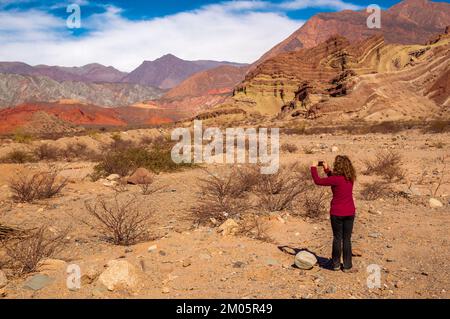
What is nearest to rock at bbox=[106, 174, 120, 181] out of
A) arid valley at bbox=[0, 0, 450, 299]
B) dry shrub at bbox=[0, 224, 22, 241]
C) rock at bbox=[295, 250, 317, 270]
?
arid valley at bbox=[0, 0, 450, 299]

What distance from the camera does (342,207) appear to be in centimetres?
421

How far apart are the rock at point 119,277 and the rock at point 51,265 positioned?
27.7 inches

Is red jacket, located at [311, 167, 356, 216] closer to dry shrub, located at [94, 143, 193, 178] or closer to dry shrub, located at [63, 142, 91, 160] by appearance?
dry shrub, located at [94, 143, 193, 178]

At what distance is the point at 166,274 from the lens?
4.11 metres

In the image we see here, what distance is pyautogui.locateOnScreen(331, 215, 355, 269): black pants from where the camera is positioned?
419cm

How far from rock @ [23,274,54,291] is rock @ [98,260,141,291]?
561 mm

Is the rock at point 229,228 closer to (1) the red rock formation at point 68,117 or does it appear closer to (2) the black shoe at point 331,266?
(2) the black shoe at point 331,266

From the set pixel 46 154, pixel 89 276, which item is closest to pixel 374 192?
pixel 89 276

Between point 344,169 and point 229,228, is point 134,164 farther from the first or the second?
point 344,169

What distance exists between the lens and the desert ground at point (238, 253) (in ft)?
12.2

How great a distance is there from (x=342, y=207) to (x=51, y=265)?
11.0 feet

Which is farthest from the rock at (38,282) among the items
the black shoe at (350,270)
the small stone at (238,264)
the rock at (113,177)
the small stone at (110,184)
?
the rock at (113,177)

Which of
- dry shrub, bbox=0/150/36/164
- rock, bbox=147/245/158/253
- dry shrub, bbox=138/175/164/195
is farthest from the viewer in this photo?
dry shrub, bbox=0/150/36/164
